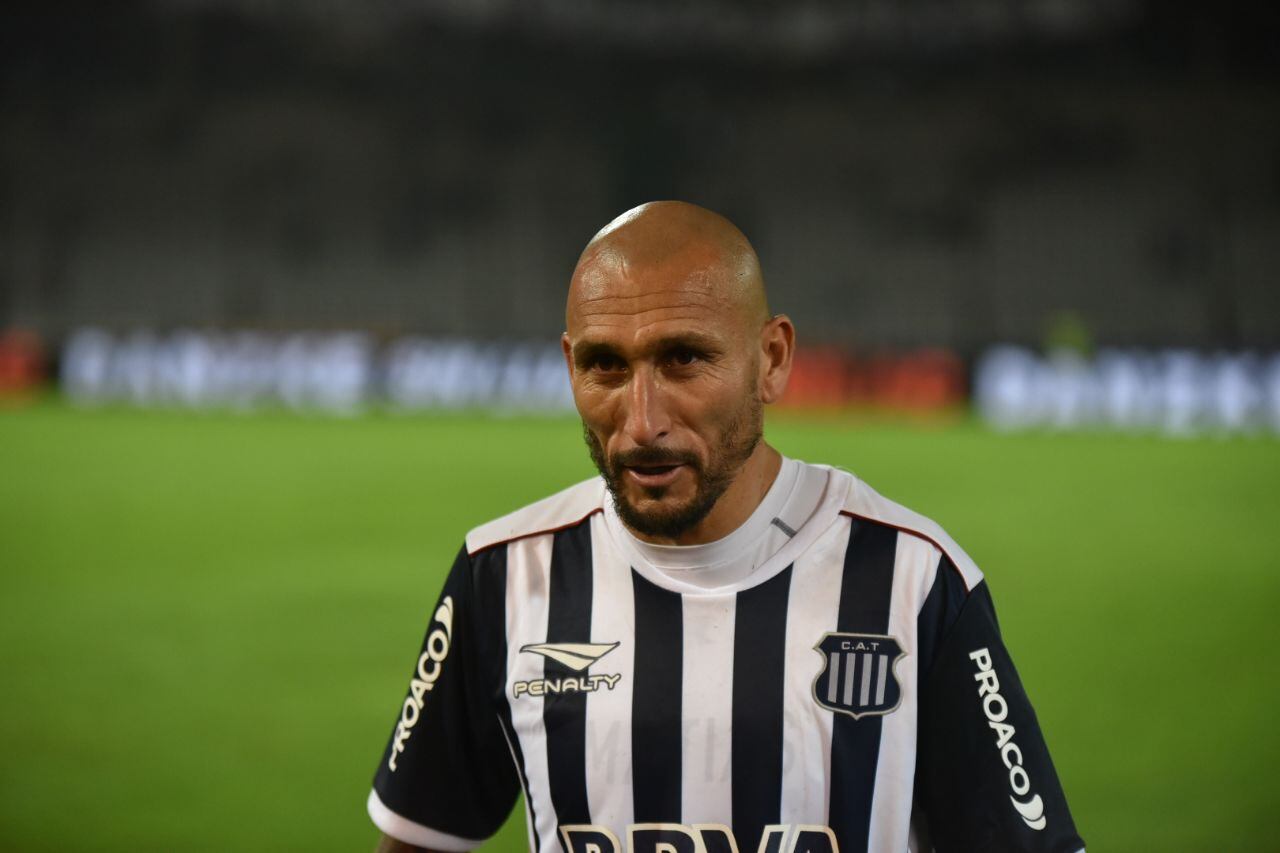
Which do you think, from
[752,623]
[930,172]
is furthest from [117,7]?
[752,623]

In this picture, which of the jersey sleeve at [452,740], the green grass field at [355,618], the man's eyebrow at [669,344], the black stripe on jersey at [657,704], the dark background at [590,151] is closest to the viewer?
the man's eyebrow at [669,344]

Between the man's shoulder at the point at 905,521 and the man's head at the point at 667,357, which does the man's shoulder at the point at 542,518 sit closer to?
the man's head at the point at 667,357

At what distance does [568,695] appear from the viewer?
5.79 feet

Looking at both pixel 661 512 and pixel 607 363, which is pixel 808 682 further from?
pixel 607 363

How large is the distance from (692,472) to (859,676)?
13.7 inches

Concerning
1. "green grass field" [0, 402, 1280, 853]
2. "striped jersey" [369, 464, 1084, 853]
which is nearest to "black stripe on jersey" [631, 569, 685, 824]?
"striped jersey" [369, 464, 1084, 853]

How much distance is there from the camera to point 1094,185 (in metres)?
21.8

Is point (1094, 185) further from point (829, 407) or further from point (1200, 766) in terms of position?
point (1200, 766)

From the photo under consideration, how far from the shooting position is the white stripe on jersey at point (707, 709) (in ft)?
5.61

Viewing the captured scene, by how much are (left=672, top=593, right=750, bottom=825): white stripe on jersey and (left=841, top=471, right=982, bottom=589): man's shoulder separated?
22 centimetres

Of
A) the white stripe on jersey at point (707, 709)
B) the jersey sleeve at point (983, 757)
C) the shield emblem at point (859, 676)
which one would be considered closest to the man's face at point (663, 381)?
the white stripe on jersey at point (707, 709)

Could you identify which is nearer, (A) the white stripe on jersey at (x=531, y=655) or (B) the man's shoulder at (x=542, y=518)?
(A) the white stripe on jersey at (x=531, y=655)

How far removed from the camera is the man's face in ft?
5.31

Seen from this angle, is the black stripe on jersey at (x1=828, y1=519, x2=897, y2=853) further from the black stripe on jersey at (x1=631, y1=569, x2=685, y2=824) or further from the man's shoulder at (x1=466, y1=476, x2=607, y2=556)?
the man's shoulder at (x1=466, y1=476, x2=607, y2=556)
